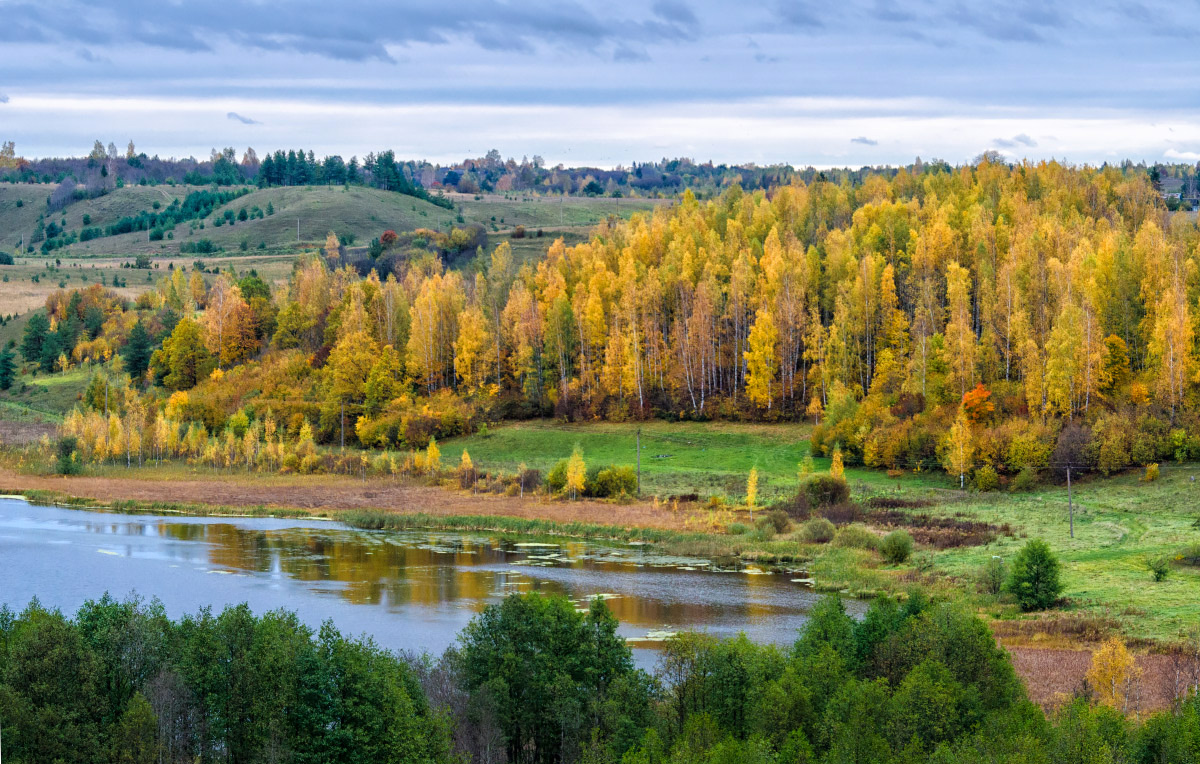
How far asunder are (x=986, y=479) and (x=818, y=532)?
42.2ft

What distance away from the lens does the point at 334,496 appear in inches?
2689

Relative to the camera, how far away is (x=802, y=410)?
81188 millimetres

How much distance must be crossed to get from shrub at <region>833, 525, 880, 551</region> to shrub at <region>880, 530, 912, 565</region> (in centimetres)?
157

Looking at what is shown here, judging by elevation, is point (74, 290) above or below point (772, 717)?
above

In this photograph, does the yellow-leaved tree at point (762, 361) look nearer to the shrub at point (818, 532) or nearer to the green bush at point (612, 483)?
the green bush at point (612, 483)

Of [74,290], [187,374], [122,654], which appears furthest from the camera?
[74,290]

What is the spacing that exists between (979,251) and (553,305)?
3022 cm

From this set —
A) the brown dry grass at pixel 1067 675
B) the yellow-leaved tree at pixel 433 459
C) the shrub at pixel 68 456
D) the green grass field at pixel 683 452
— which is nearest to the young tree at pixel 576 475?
the green grass field at pixel 683 452

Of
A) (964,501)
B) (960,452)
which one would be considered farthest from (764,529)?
(960,452)

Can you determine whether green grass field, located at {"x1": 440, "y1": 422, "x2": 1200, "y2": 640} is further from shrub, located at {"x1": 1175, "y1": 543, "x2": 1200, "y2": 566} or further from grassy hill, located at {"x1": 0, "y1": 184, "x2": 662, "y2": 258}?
grassy hill, located at {"x1": 0, "y1": 184, "x2": 662, "y2": 258}

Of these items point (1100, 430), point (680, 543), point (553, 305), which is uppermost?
point (553, 305)

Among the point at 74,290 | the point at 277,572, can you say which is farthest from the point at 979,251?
the point at 74,290

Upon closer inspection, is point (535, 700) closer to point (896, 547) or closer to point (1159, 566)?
point (896, 547)

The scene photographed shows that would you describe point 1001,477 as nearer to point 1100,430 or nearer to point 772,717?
point 1100,430
